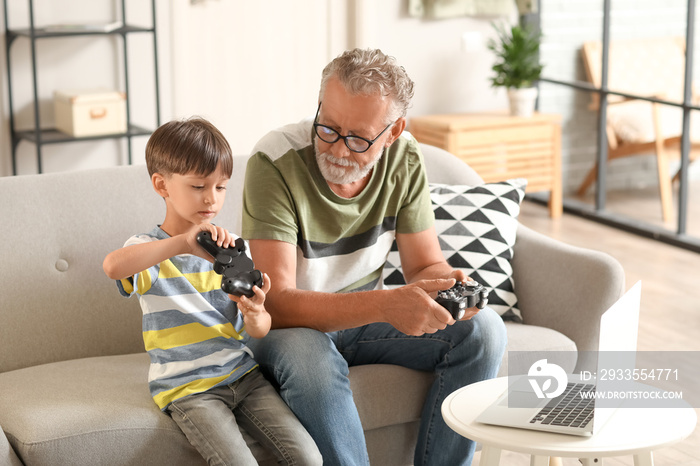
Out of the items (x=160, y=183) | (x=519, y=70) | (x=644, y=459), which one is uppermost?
(x=519, y=70)

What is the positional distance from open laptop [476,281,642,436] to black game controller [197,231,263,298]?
458 mm

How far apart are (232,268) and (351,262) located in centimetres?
45

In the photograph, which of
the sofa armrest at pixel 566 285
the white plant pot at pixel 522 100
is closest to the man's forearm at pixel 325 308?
the sofa armrest at pixel 566 285

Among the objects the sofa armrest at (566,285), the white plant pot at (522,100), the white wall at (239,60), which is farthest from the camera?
the white plant pot at (522,100)

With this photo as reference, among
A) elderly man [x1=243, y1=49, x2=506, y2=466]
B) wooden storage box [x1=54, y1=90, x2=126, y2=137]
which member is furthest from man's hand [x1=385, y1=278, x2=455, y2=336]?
wooden storage box [x1=54, y1=90, x2=126, y2=137]

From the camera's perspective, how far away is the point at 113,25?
4.03 m

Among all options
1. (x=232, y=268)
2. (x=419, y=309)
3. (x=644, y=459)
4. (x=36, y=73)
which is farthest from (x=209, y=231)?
(x=36, y=73)

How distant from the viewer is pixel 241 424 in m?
1.73

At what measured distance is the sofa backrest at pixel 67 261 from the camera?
1988mm

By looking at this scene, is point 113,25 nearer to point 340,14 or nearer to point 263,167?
point 340,14

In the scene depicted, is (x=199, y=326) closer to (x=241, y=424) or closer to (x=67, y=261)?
(x=241, y=424)

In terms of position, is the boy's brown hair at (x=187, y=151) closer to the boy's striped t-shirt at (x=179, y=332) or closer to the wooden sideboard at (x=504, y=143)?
the boy's striped t-shirt at (x=179, y=332)

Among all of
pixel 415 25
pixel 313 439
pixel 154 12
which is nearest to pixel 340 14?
pixel 415 25

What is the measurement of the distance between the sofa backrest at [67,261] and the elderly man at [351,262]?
1.40 ft
